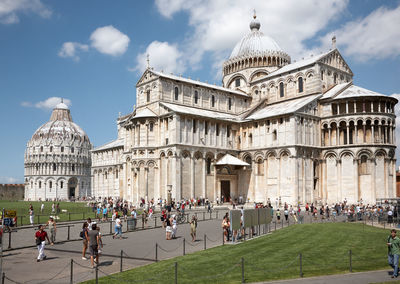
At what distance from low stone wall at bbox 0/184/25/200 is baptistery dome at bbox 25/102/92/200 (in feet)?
7.08

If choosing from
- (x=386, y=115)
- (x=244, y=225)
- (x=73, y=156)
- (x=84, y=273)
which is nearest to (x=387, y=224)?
(x=244, y=225)

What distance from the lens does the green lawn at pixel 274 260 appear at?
14204mm

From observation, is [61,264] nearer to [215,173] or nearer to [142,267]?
[142,267]

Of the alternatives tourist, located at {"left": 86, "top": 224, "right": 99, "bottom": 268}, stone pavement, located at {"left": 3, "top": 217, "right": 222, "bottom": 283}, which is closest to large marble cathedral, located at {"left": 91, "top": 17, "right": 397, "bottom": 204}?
stone pavement, located at {"left": 3, "top": 217, "right": 222, "bottom": 283}

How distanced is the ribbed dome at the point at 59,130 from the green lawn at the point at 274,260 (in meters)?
123

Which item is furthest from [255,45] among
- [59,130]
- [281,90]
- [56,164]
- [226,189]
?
[59,130]

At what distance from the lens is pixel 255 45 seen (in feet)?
220

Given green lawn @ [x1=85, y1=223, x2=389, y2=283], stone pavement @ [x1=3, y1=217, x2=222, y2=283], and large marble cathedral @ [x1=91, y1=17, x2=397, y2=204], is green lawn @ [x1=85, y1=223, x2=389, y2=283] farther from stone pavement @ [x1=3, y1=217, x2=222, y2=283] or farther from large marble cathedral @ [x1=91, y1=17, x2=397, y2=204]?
large marble cathedral @ [x1=91, y1=17, x2=397, y2=204]

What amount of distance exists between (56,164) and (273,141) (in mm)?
98146

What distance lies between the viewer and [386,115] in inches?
1932

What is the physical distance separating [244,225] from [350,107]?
3414 centimetres

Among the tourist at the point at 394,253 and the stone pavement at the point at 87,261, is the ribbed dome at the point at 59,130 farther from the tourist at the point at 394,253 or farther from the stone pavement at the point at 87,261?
the tourist at the point at 394,253

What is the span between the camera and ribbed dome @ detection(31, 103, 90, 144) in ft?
440

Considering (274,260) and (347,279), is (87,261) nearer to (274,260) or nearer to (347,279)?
(274,260)
